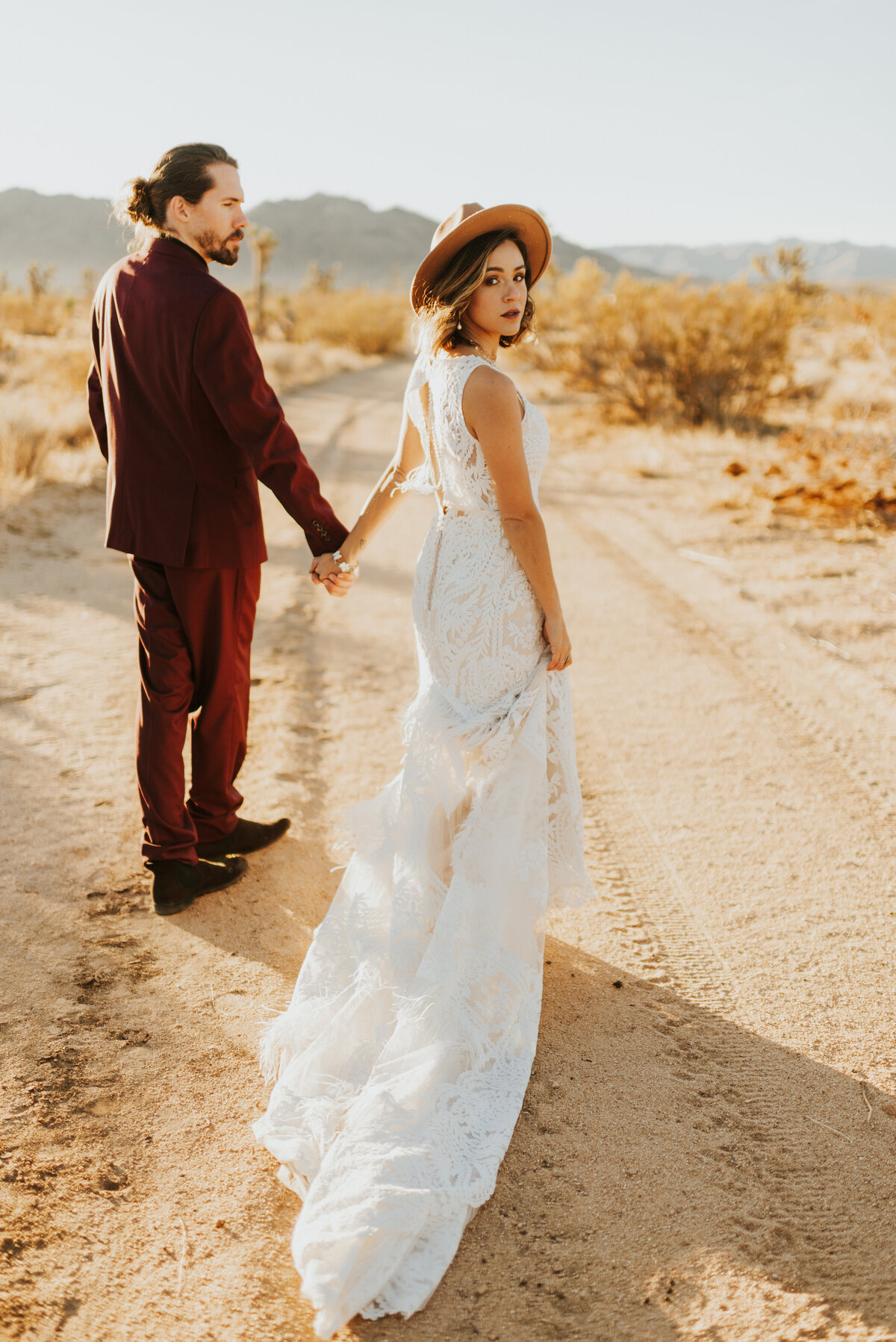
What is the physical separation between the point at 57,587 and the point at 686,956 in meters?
4.87

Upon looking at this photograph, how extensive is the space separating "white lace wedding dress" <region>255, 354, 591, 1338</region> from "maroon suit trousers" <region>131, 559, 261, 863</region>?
0.66 metres

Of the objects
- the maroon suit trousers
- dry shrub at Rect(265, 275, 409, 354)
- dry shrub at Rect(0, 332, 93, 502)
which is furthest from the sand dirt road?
dry shrub at Rect(265, 275, 409, 354)

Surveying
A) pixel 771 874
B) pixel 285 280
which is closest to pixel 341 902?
pixel 771 874

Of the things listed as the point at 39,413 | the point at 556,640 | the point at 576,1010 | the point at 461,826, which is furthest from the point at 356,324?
the point at 576,1010

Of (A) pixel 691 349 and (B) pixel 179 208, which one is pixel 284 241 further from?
(B) pixel 179 208

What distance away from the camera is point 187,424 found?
103 inches

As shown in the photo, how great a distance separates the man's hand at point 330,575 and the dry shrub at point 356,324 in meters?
28.9

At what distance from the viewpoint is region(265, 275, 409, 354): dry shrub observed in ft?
97.7

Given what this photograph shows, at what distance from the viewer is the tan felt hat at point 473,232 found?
7.65 ft

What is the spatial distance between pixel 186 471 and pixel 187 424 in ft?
0.43

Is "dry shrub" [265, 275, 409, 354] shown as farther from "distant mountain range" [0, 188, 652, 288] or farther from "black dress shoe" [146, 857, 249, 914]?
"distant mountain range" [0, 188, 652, 288]

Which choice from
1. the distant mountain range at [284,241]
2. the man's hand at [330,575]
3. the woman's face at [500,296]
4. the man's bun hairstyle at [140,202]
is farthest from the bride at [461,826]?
the distant mountain range at [284,241]

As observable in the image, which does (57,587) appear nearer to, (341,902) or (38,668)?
(38,668)

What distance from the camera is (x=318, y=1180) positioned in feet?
5.98
